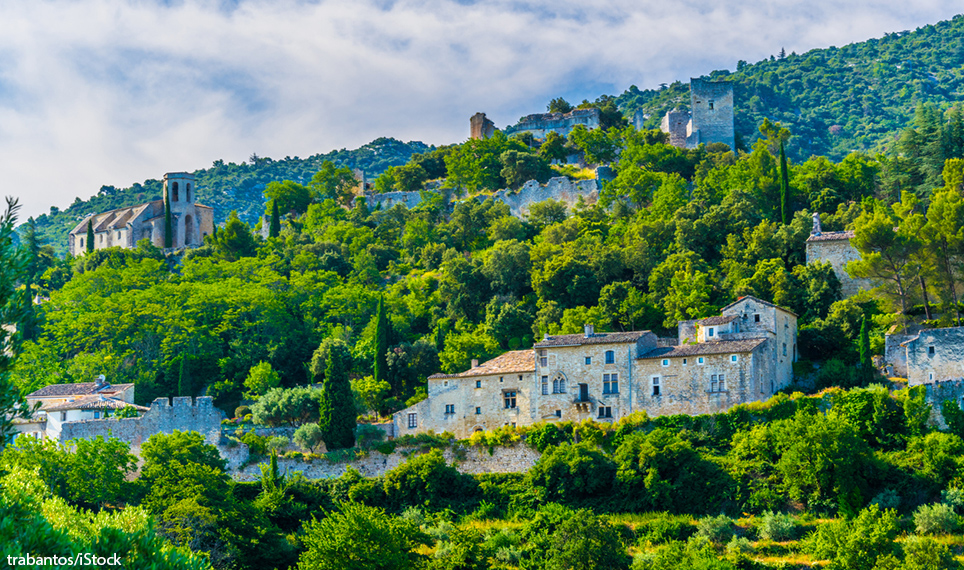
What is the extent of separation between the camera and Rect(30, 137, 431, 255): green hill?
141125mm

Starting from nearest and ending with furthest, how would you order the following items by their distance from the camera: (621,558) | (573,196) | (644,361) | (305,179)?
(621,558), (644,361), (573,196), (305,179)

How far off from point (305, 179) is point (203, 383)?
316 feet

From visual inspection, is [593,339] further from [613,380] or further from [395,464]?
[395,464]

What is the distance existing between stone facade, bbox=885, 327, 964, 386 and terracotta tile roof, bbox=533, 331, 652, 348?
12.3m

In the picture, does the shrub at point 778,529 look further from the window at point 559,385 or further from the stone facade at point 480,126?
the stone facade at point 480,126

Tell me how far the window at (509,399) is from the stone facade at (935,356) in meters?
18.6

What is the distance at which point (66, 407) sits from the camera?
5584cm

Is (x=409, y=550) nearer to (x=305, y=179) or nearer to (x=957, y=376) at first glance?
(x=957, y=376)

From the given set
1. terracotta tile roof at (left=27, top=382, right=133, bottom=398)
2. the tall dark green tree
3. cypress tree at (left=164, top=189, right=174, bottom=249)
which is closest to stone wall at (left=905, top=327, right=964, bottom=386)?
the tall dark green tree

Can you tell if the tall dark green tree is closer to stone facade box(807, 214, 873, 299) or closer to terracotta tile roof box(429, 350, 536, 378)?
terracotta tile roof box(429, 350, 536, 378)

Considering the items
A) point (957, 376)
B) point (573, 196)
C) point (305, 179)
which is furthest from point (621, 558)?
→ point (305, 179)

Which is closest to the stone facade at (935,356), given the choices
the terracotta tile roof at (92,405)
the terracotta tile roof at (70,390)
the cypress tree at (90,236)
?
the terracotta tile roof at (92,405)

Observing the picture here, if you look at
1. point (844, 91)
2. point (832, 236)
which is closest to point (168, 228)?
point (832, 236)

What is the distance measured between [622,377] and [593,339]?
239 centimetres
